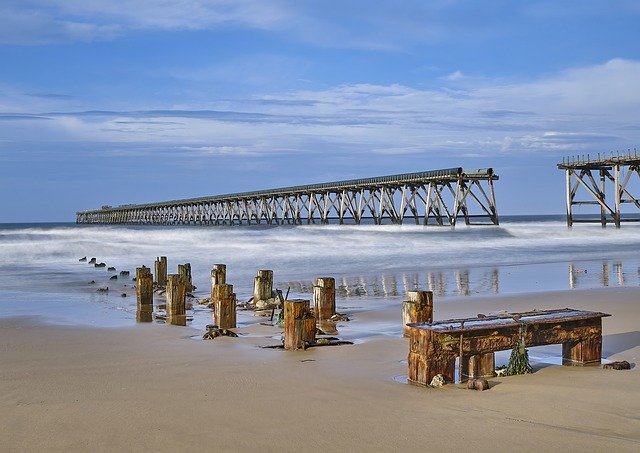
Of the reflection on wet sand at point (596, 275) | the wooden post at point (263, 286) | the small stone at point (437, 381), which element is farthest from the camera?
the reflection on wet sand at point (596, 275)

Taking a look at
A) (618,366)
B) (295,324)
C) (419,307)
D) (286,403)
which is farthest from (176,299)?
(618,366)

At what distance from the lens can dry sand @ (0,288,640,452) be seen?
152 inches

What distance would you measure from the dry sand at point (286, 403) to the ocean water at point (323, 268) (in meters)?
3.15

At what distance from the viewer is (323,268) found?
60.8 feet

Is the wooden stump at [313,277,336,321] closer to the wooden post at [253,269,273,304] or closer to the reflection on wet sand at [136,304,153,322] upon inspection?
the wooden post at [253,269,273,304]

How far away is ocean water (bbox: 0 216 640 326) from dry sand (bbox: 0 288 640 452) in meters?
3.15

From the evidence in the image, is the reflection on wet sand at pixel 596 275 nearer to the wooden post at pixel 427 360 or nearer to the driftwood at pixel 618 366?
the driftwood at pixel 618 366

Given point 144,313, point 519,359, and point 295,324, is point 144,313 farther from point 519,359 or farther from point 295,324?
point 519,359

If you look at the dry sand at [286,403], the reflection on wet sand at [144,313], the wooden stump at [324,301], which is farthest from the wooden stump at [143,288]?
the dry sand at [286,403]

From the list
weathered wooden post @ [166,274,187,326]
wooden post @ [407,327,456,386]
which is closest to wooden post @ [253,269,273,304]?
weathered wooden post @ [166,274,187,326]

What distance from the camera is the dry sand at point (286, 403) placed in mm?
3863

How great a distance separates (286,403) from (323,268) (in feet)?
45.5

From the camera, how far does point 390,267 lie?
60.8ft

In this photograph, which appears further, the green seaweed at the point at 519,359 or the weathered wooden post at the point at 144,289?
the weathered wooden post at the point at 144,289
